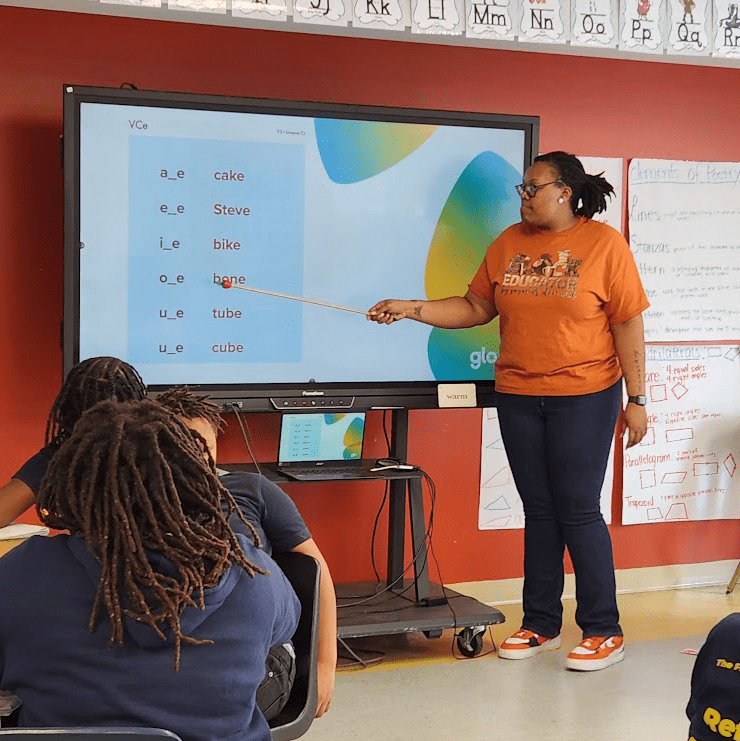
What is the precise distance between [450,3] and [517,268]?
92 centimetres

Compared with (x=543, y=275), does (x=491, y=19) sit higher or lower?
higher

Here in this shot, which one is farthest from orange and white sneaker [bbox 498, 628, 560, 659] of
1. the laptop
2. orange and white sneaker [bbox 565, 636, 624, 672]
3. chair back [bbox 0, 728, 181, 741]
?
chair back [bbox 0, 728, 181, 741]

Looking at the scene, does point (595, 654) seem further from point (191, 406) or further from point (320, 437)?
point (191, 406)

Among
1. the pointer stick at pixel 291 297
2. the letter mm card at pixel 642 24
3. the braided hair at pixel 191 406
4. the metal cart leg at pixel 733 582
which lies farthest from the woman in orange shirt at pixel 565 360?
the braided hair at pixel 191 406

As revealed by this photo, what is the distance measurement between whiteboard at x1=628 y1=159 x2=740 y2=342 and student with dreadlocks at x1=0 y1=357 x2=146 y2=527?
2.80m

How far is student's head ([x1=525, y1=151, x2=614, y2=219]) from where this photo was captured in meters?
3.62

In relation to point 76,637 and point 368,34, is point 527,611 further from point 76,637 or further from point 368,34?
point 76,637

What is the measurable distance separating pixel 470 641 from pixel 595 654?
0.42 meters

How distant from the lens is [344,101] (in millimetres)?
4074

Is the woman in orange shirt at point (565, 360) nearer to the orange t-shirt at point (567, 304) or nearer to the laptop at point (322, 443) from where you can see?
the orange t-shirt at point (567, 304)

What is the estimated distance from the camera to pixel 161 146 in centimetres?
356

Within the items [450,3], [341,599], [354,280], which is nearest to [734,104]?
[450,3]

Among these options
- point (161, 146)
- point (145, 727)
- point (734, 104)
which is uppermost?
point (734, 104)

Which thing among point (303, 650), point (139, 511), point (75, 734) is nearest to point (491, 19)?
point (303, 650)
